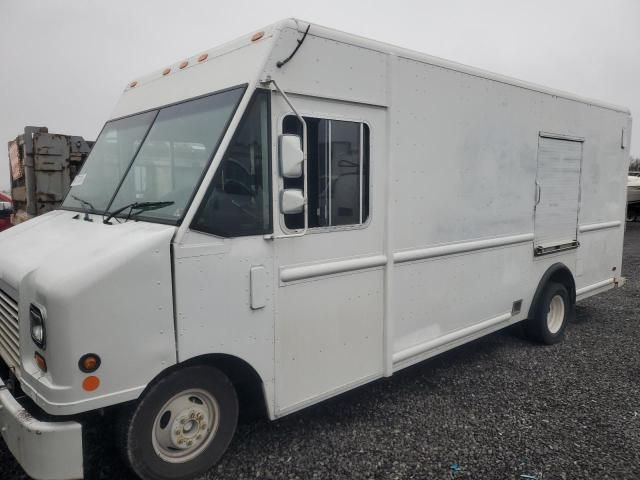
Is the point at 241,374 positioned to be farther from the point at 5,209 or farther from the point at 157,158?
the point at 5,209

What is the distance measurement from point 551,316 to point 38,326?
5.39 metres

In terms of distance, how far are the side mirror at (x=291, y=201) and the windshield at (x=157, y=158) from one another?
49 centimetres

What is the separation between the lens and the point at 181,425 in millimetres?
3027

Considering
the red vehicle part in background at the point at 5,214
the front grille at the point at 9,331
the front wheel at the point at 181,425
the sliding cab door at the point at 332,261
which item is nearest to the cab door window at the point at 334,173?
the sliding cab door at the point at 332,261

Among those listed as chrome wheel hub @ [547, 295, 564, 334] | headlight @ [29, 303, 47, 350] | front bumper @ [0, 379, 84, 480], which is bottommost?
chrome wheel hub @ [547, 295, 564, 334]

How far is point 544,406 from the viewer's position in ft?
14.1

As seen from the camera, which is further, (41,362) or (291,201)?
(291,201)

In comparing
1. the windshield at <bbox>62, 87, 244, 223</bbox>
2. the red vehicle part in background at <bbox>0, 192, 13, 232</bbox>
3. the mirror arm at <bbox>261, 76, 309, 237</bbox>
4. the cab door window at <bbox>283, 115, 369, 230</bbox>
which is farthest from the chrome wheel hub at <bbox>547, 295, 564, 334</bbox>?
the red vehicle part in background at <bbox>0, 192, 13, 232</bbox>

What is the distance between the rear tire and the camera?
5.66 meters

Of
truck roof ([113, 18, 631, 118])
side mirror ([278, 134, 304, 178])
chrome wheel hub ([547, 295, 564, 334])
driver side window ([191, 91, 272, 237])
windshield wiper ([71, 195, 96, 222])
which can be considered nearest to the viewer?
driver side window ([191, 91, 272, 237])

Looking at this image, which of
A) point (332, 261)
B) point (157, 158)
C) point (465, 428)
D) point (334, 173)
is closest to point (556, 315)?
point (465, 428)

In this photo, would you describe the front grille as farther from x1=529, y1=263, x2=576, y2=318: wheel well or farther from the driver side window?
x1=529, y1=263, x2=576, y2=318: wheel well

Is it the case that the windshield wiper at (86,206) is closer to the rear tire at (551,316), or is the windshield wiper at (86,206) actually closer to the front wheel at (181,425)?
the front wheel at (181,425)

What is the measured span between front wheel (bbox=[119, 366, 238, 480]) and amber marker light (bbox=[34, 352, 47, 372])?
49 cm
